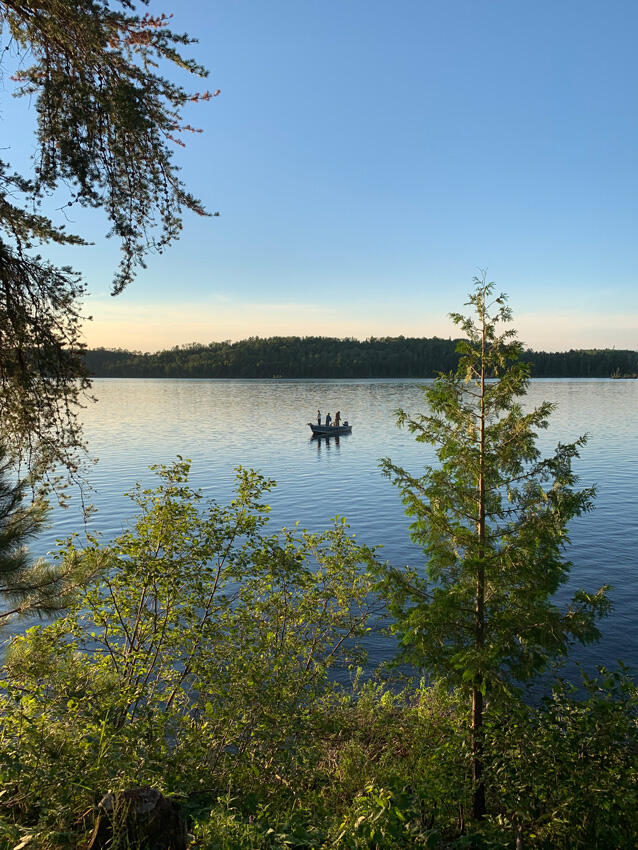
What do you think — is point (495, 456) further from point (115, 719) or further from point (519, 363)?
point (115, 719)

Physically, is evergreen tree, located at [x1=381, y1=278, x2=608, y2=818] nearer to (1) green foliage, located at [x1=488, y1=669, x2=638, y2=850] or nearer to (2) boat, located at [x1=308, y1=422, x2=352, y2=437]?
(1) green foliage, located at [x1=488, y1=669, x2=638, y2=850]

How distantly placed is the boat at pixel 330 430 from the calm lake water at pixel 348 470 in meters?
0.99

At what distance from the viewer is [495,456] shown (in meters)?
8.66

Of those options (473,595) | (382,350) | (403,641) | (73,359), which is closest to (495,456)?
(473,595)

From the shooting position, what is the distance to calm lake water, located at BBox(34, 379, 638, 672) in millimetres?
22672

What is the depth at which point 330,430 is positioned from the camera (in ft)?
195

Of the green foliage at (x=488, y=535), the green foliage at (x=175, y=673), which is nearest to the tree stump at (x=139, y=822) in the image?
the green foliage at (x=175, y=673)

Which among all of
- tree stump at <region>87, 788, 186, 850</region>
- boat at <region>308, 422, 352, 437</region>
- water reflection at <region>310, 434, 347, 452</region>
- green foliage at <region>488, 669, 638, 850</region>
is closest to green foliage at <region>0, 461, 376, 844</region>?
tree stump at <region>87, 788, 186, 850</region>

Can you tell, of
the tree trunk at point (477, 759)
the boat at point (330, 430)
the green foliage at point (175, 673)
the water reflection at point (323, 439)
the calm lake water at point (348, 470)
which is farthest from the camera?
the boat at point (330, 430)

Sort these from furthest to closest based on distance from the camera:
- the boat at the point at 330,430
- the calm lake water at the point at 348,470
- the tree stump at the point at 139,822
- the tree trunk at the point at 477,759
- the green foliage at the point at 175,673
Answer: the boat at the point at 330,430, the calm lake water at the point at 348,470, the tree trunk at the point at 477,759, the green foliage at the point at 175,673, the tree stump at the point at 139,822

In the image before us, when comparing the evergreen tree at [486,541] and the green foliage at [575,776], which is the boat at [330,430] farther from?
the green foliage at [575,776]

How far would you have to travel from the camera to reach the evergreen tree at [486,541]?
315 inches

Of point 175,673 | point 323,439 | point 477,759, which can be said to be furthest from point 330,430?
point 477,759

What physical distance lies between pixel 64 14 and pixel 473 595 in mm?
8477
